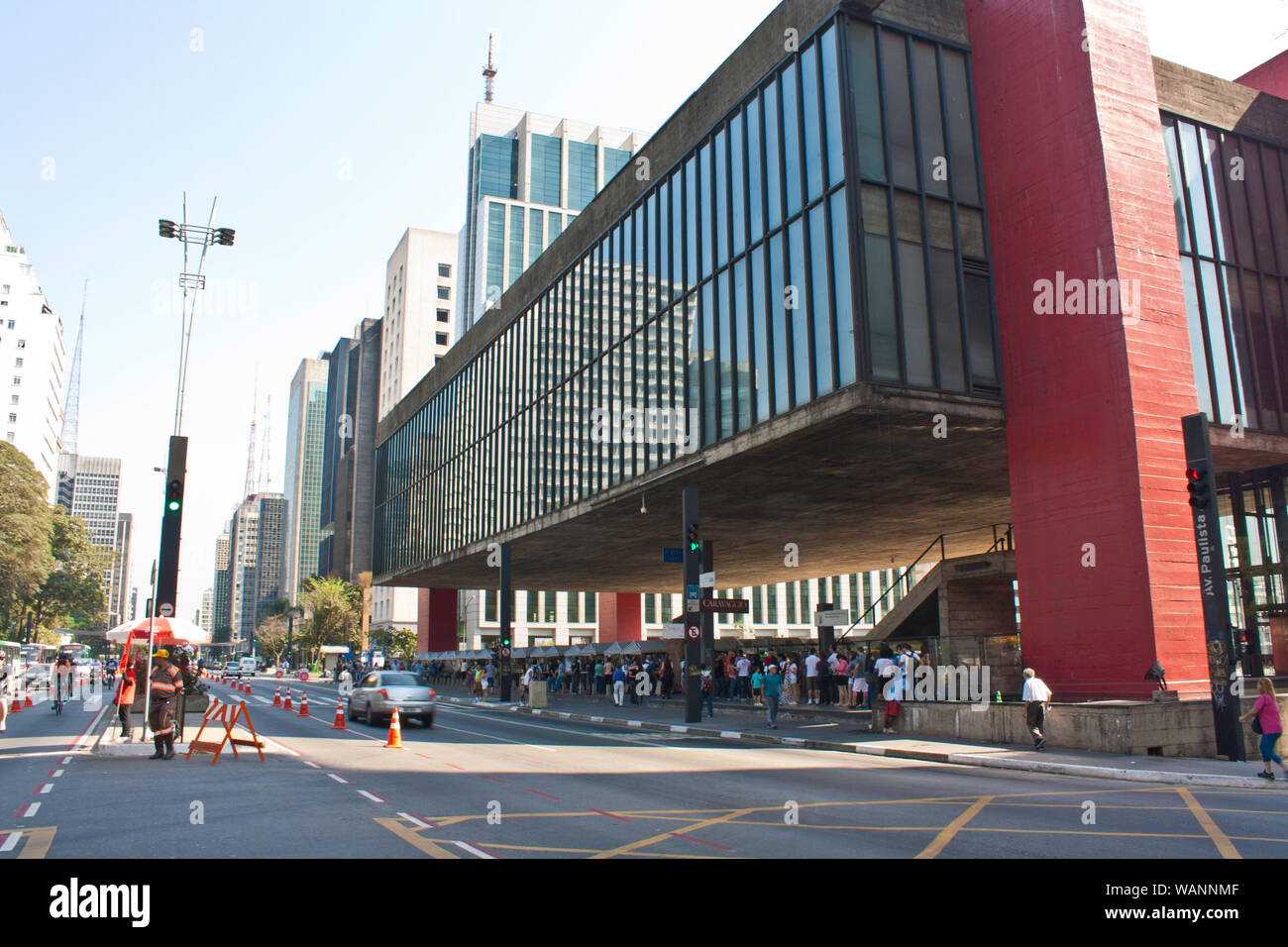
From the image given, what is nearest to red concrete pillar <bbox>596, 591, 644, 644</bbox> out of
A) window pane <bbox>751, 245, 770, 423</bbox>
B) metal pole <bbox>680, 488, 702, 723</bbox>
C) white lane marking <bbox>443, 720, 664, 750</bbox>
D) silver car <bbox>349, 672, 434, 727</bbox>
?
white lane marking <bbox>443, 720, 664, 750</bbox>

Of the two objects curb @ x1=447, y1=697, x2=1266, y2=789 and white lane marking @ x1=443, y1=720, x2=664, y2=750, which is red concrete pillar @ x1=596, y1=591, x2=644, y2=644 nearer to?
white lane marking @ x1=443, y1=720, x2=664, y2=750

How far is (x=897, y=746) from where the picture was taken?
18.4 meters

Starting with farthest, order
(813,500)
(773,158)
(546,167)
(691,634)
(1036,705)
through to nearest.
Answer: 1. (546,167)
2. (813,500)
3. (691,634)
4. (773,158)
5. (1036,705)

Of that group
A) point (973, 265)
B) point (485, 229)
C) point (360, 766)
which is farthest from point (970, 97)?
point (485, 229)

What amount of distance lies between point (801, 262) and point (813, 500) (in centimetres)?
977

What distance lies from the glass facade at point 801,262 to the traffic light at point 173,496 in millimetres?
14037

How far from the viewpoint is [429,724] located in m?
24.5

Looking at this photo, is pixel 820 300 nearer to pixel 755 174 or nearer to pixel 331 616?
pixel 755 174

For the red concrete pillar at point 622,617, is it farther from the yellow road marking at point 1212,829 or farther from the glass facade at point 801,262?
the yellow road marking at point 1212,829

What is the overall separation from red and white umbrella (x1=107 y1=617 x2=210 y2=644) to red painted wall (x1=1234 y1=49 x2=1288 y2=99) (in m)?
37.3

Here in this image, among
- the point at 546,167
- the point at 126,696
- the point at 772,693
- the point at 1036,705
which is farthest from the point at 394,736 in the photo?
the point at 546,167

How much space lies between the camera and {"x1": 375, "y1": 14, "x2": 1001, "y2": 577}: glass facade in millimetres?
21500

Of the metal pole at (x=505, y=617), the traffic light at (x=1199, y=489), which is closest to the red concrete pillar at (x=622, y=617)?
the metal pole at (x=505, y=617)
